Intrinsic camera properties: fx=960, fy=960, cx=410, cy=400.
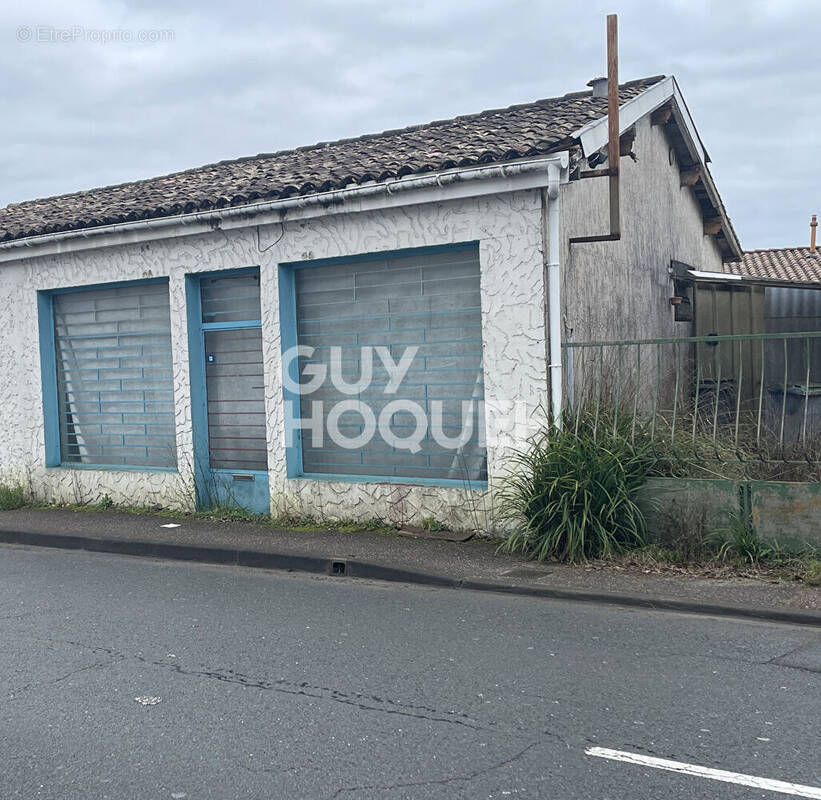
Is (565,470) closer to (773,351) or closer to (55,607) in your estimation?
(773,351)

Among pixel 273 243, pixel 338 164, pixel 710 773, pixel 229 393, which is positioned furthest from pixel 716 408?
pixel 229 393

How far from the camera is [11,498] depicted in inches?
490

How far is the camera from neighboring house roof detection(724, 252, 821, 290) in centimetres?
2600

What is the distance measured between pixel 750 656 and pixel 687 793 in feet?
6.90

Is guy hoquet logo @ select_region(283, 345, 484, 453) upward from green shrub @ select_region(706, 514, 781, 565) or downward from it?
upward

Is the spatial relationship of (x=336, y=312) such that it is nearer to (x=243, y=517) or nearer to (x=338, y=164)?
(x=338, y=164)

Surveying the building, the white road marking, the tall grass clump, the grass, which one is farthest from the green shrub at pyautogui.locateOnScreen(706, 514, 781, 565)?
the white road marking

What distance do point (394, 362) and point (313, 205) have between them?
1.85 meters

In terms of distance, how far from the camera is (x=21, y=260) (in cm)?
1256

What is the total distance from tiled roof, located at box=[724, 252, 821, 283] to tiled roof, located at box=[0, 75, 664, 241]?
14.3 meters

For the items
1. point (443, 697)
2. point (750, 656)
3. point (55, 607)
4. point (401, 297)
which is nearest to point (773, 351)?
point (401, 297)

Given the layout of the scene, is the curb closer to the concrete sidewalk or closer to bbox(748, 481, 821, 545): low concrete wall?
the concrete sidewalk

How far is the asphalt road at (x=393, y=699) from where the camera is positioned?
4.11 metres

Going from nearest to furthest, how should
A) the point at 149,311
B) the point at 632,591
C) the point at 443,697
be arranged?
the point at 443,697, the point at 632,591, the point at 149,311
